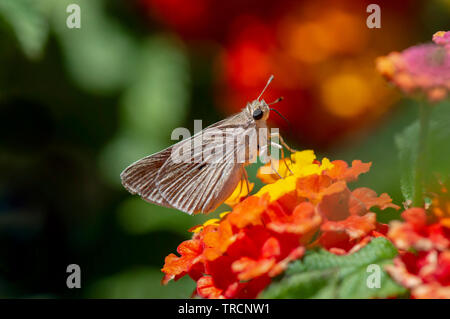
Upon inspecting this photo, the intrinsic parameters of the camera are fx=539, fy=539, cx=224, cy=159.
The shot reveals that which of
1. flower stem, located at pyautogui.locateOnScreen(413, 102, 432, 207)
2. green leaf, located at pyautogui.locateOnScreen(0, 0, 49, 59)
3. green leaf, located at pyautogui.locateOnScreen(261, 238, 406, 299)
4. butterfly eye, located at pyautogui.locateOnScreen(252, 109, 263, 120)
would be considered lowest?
green leaf, located at pyautogui.locateOnScreen(261, 238, 406, 299)

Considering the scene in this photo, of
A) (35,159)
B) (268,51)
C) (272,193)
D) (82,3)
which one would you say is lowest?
(272,193)

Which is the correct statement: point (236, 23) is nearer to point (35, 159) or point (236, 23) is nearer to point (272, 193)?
point (35, 159)

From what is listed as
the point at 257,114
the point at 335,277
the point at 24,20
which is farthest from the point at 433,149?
the point at 24,20

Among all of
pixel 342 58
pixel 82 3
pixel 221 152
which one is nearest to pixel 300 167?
pixel 221 152

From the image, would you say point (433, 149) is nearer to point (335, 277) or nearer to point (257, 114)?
point (335, 277)

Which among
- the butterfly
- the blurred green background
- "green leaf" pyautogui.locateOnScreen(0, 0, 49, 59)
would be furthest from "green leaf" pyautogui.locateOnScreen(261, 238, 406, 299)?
"green leaf" pyautogui.locateOnScreen(0, 0, 49, 59)

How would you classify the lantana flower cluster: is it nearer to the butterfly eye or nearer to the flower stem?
the flower stem

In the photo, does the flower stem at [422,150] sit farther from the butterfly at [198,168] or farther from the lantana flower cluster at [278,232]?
the butterfly at [198,168]
